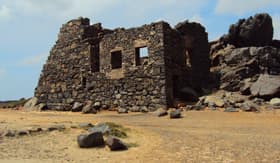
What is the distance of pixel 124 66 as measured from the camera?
61.3 ft

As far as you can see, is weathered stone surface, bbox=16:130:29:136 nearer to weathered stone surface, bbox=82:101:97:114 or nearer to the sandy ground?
the sandy ground

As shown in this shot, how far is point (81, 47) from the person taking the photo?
2069 centimetres

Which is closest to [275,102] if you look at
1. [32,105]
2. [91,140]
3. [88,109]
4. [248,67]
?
[248,67]

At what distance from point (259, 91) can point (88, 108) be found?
7835mm

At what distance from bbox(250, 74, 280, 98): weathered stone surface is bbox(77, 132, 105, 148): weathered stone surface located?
9.79 metres

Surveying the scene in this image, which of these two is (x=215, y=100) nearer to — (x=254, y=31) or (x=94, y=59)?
(x=94, y=59)

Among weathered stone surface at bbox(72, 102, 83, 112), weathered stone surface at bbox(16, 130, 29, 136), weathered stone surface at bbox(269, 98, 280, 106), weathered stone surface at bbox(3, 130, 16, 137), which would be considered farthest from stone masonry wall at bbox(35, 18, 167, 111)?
weathered stone surface at bbox(3, 130, 16, 137)

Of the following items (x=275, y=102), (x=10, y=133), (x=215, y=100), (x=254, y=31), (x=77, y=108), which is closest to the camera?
(x=10, y=133)

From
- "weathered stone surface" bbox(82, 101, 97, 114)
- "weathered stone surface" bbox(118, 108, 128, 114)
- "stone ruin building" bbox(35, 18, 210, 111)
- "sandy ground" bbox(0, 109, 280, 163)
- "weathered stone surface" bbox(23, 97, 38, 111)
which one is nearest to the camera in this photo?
"sandy ground" bbox(0, 109, 280, 163)

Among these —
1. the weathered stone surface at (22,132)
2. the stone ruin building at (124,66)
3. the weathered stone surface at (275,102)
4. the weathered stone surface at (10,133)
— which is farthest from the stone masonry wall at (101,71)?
the weathered stone surface at (10,133)

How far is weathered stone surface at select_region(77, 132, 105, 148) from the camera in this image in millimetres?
8578

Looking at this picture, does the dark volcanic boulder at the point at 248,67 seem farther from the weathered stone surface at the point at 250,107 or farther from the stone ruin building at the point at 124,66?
the weathered stone surface at the point at 250,107

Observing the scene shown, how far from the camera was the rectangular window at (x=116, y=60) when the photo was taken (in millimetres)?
19547

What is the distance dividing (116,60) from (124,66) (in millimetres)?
1218
